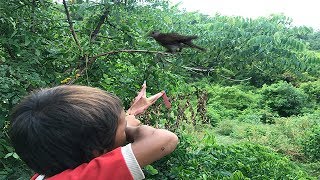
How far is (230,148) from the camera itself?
2.51 m

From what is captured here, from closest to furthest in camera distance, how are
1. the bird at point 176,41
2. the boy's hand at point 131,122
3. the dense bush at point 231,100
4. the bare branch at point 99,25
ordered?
the boy's hand at point 131,122 → the bird at point 176,41 → the bare branch at point 99,25 → the dense bush at point 231,100

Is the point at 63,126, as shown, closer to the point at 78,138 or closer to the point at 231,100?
the point at 78,138

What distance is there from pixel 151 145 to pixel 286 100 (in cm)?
1156

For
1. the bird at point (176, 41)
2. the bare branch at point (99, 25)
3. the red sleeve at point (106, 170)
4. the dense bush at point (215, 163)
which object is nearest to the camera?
the red sleeve at point (106, 170)

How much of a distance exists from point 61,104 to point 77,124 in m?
0.06

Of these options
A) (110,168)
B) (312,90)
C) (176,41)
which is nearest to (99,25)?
(176,41)

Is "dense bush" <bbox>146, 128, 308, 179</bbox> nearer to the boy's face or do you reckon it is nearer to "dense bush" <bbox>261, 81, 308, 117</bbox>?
the boy's face

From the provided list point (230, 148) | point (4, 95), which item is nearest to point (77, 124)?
point (4, 95)

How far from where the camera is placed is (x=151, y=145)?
1.01 metres

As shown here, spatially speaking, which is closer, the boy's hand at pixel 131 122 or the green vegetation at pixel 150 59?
the boy's hand at pixel 131 122

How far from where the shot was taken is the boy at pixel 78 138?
3.15 feet

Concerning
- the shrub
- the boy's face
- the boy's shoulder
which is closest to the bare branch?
the boy's face

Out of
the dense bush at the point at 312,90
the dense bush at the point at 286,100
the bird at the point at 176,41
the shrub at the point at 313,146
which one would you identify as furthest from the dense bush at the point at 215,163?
the dense bush at the point at 312,90

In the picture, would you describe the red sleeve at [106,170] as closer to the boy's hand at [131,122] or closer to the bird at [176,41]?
the boy's hand at [131,122]
